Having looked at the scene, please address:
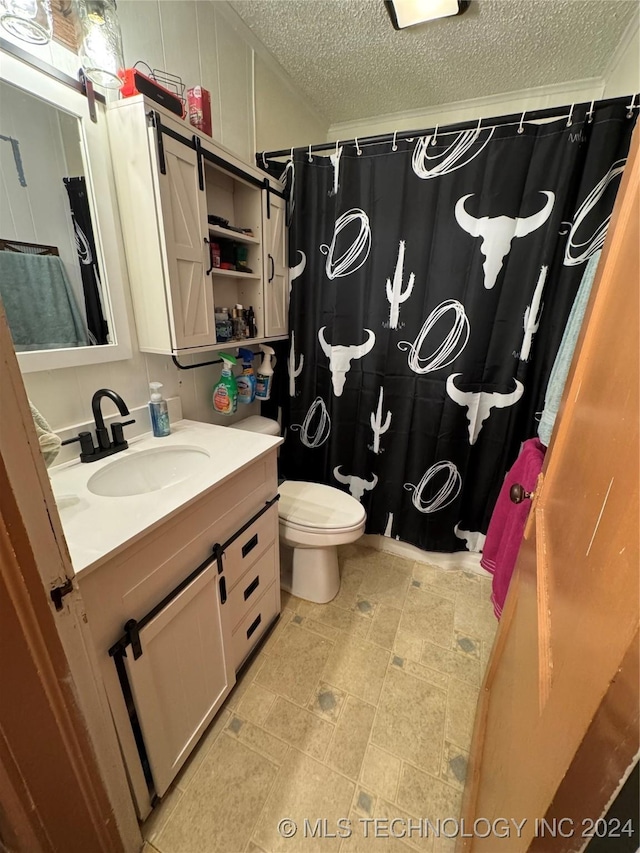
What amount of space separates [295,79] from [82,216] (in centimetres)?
145

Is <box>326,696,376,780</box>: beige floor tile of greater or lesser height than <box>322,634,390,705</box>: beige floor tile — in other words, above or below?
below

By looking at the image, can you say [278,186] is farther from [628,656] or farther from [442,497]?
[628,656]

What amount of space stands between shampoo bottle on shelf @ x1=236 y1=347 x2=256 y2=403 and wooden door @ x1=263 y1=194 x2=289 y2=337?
138 millimetres

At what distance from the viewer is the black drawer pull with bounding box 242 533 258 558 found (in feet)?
3.72

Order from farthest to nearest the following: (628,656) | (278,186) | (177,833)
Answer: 1. (278,186)
2. (177,833)
3. (628,656)

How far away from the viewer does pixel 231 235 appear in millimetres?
1359

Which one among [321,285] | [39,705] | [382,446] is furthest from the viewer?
[382,446]

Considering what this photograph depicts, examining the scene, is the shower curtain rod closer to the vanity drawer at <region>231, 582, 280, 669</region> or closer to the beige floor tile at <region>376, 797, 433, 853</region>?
the vanity drawer at <region>231, 582, 280, 669</region>

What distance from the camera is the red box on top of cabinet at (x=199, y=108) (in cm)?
117

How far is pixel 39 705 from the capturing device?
51 centimetres

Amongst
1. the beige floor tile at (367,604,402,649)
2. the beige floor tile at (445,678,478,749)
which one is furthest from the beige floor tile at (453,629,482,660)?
the beige floor tile at (367,604,402,649)

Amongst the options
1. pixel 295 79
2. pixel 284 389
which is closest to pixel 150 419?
pixel 284 389

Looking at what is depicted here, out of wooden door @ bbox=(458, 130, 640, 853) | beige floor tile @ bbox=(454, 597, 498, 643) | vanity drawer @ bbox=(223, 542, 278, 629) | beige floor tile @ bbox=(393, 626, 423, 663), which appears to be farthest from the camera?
beige floor tile @ bbox=(454, 597, 498, 643)

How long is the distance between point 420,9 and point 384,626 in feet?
8.10
